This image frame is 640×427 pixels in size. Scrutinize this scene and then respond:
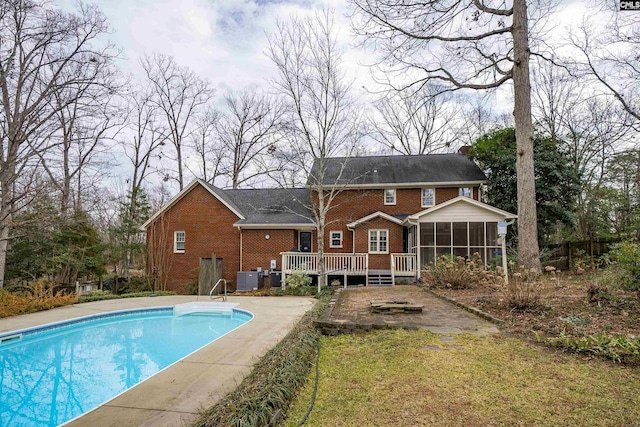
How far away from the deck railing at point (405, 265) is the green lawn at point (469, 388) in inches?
438

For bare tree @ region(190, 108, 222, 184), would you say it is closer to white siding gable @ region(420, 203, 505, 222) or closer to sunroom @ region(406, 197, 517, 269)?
sunroom @ region(406, 197, 517, 269)

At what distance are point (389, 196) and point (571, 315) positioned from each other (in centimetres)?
1462

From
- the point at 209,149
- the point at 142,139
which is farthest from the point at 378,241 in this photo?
the point at 142,139

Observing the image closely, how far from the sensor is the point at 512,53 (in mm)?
14602

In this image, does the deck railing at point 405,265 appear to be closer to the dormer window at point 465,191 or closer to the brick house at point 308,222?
the brick house at point 308,222

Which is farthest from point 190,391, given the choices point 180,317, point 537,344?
point 180,317

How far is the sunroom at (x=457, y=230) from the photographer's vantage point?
639 inches

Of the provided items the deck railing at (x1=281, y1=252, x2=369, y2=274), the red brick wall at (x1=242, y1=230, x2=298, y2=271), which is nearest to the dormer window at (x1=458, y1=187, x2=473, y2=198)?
the deck railing at (x1=281, y1=252, x2=369, y2=274)

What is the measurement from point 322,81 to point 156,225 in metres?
13.2

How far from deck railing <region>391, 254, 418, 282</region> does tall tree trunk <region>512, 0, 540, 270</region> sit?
4.89 meters

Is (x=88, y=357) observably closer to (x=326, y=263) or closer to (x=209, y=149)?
(x=326, y=263)

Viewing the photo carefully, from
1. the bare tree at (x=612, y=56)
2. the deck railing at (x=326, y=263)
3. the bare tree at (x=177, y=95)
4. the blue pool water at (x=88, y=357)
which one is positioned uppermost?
the bare tree at (x=177, y=95)

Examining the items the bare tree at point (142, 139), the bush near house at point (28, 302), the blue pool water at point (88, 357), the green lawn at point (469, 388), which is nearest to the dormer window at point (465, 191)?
the blue pool water at point (88, 357)

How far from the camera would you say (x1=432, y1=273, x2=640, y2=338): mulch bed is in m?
6.09
